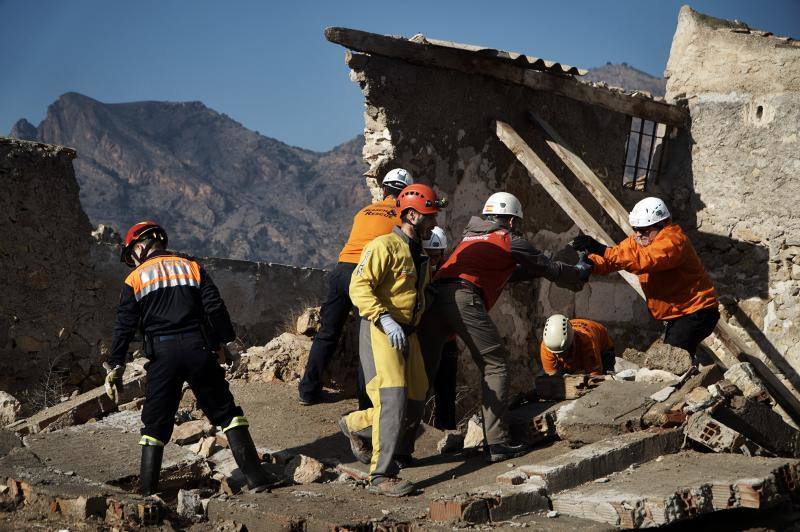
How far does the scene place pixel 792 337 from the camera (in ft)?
30.5

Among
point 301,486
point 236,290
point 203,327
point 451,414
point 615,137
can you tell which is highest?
point 615,137

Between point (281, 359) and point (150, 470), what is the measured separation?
2.55 m

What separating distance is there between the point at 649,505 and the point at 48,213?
6861mm

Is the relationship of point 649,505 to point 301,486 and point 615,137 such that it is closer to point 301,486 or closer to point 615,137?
point 301,486

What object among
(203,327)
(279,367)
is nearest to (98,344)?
(279,367)

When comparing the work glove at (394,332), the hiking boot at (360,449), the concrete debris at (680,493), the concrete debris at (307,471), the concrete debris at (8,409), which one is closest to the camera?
the concrete debris at (680,493)

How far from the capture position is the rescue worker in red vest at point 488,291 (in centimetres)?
586

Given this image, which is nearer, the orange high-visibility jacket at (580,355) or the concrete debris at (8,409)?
the orange high-visibility jacket at (580,355)

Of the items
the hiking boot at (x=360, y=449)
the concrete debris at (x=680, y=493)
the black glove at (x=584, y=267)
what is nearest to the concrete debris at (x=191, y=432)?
the hiking boot at (x=360, y=449)

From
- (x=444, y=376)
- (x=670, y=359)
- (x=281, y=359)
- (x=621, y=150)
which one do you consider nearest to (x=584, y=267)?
(x=444, y=376)

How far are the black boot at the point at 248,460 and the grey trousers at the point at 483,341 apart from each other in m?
1.45

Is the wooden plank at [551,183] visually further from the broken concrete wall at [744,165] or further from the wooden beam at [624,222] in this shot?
the broken concrete wall at [744,165]

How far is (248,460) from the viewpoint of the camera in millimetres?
5438

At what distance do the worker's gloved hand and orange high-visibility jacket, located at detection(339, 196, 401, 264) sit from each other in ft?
4.42
